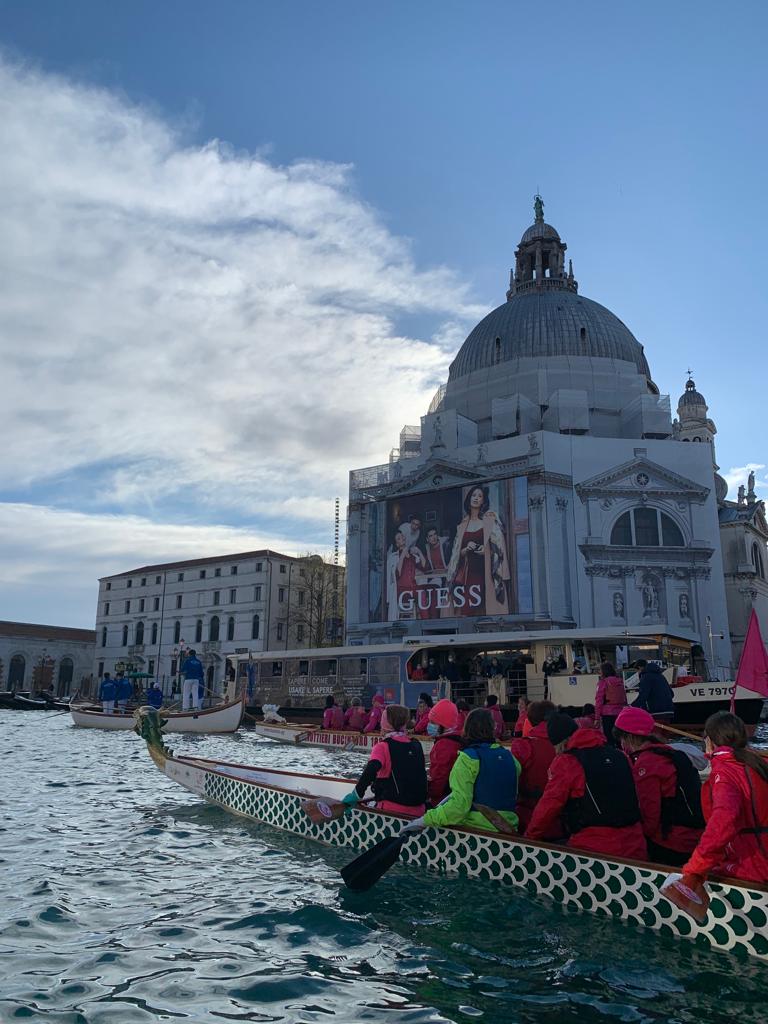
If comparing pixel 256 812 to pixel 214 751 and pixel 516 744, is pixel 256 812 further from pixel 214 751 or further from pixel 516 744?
pixel 214 751

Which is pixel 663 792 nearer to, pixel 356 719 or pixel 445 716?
pixel 445 716

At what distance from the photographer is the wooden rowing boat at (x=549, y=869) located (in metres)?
5.58

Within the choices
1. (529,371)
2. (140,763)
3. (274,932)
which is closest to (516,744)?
(274,932)

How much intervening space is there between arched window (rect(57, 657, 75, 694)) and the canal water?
80.1m

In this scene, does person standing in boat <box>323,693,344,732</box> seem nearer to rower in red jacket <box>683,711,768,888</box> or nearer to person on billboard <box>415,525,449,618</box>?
person on billboard <box>415,525,449,618</box>

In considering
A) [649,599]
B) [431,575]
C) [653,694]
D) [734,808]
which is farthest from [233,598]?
[734,808]

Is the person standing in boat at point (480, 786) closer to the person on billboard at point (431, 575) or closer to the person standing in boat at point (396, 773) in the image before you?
the person standing in boat at point (396, 773)

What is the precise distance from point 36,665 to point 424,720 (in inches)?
2850

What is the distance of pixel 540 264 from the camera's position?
6600 cm

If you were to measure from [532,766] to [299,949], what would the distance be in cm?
303

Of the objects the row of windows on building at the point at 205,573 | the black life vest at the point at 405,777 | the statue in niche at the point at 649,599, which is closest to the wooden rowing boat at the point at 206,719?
the black life vest at the point at 405,777

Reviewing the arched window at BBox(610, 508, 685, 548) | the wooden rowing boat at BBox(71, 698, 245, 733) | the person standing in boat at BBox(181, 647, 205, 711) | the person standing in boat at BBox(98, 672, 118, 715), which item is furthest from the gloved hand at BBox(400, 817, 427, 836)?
the arched window at BBox(610, 508, 685, 548)

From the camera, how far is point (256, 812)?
10898mm

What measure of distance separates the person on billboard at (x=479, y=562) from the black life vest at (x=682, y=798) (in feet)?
124
